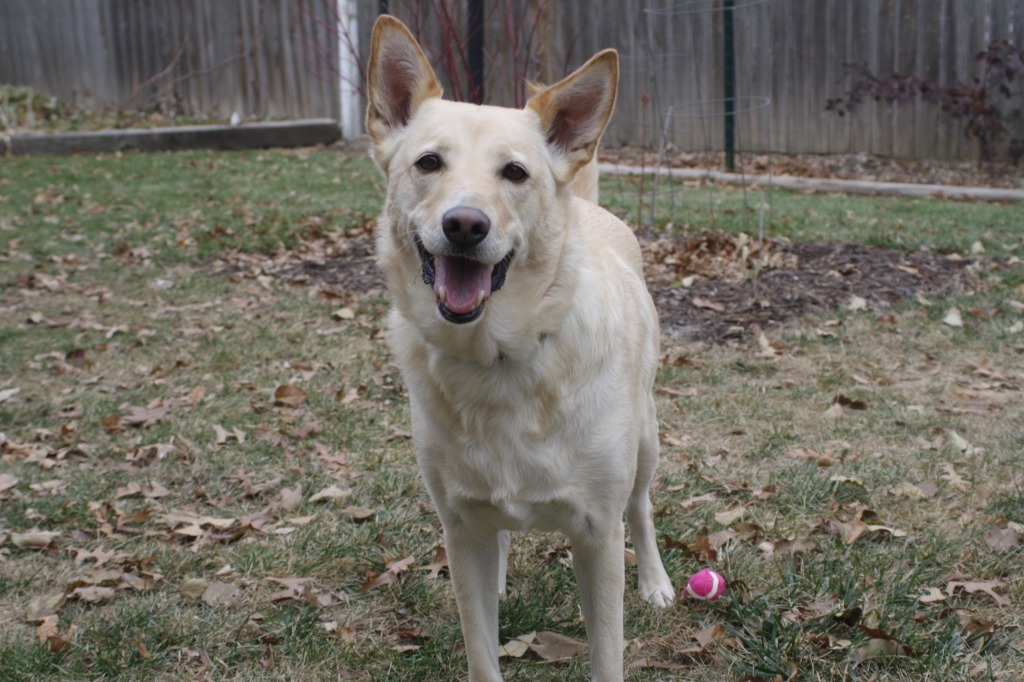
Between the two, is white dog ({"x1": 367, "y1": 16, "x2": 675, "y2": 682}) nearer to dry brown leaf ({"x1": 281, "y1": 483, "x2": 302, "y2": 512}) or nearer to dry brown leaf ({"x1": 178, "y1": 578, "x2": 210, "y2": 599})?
dry brown leaf ({"x1": 178, "y1": 578, "x2": 210, "y2": 599})

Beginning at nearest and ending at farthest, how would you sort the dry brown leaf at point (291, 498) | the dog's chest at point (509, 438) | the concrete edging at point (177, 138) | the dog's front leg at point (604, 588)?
the dog's chest at point (509, 438)
the dog's front leg at point (604, 588)
the dry brown leaf at point (291, 498)
the concrete edging at point (177, 138)

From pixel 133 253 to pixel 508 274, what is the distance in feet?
21.2

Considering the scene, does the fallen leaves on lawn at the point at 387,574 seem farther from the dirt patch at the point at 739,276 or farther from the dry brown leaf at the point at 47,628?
the dirt patch at the point at 739,276

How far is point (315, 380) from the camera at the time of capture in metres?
5.48

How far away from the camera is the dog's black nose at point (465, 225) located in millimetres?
2465

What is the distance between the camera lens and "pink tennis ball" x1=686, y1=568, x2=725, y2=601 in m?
3.32

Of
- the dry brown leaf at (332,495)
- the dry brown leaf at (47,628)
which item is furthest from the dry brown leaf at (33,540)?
the dry brown leaf at (332,495)

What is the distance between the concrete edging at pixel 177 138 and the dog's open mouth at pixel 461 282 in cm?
1211

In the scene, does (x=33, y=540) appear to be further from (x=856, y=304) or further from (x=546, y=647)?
(x=856, y=304)

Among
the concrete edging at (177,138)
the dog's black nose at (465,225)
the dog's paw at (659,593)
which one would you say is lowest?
the dog's paw at (659,593)

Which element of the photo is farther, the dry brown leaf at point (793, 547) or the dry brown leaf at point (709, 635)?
the dry brown leaf at point (793, 547)

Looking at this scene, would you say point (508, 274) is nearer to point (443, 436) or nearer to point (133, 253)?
point (443, 436)

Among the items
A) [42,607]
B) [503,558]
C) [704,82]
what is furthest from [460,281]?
[704,82]

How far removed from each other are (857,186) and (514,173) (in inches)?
354
